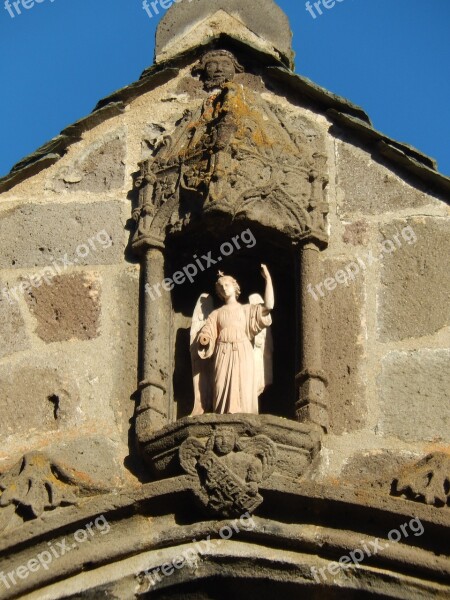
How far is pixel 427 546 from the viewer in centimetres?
809

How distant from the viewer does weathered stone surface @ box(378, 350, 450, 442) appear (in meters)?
8.58

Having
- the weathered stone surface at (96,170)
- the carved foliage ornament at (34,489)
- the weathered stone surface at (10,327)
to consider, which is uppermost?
the weathered stone surface at (96,170)

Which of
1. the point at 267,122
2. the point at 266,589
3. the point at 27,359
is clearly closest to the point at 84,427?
the point at 27,359

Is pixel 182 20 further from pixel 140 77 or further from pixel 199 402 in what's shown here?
pixel 199 402

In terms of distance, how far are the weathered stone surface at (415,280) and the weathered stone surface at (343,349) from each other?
0.42 feet

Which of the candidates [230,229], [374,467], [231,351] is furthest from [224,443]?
[230,229]

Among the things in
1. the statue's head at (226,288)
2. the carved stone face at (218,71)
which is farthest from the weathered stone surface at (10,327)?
the carved stone face at (218,71)

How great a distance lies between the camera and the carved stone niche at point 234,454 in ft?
27.0

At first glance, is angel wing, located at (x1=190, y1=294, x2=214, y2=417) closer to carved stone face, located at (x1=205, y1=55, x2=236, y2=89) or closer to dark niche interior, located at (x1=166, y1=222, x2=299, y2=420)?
dark niche interior, located at (x1=166, y1=222, x2=299, y2=420)

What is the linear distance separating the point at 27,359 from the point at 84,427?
0.49 meters

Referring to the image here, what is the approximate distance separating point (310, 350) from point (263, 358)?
0.76 ft

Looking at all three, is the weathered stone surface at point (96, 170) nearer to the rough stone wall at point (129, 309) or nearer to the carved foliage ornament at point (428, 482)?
the rough stone wall at point (129, 309)

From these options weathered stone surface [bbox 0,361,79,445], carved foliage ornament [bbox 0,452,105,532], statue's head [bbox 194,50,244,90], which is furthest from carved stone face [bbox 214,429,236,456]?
statue's head [bbox 194,50,244,90]

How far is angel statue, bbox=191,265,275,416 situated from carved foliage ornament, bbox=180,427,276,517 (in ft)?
0.85
